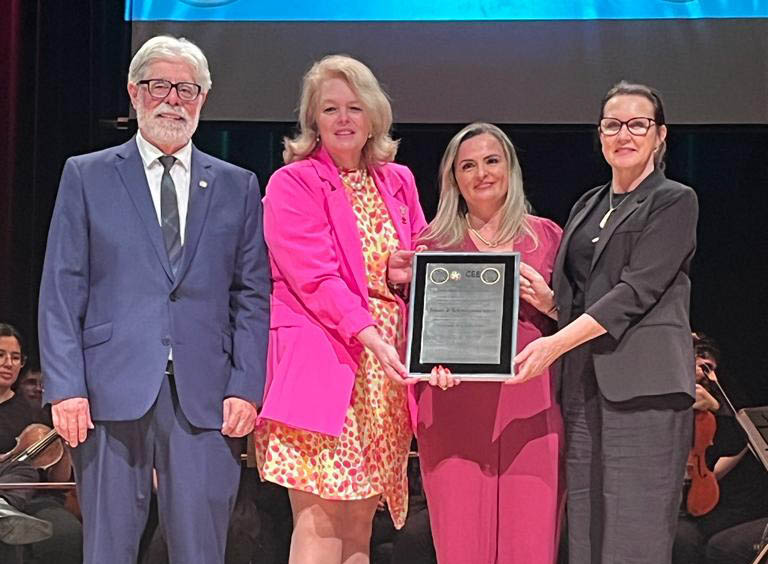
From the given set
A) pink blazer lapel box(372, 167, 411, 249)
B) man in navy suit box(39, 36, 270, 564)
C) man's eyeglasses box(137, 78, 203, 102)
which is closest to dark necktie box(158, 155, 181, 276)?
man in navy suit box(39, 36, 270, 564)

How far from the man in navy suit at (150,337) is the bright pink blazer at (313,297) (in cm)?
12

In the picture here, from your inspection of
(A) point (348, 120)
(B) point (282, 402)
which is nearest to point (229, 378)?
(B) point (282, 402)

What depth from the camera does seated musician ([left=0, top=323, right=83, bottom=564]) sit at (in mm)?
4379

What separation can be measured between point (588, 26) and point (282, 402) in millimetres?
2247

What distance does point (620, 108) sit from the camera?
2.91 m

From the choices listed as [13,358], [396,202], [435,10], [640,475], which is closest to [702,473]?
[640,475]

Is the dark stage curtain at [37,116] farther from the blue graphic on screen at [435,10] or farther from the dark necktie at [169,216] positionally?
the dark necktie at [169,216]

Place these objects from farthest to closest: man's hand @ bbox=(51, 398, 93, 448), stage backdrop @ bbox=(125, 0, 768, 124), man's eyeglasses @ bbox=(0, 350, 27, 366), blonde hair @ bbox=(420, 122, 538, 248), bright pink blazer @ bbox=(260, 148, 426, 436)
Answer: man's eyeglasses @ bbox=(0, 350, 27, 366) < stage backdrop @ bbox=(125, 0, 768, 124) < blonde hair @ bbox=(420, 122, 538, 248) < bright pink blazer @ bbox=(260, 148, 426, 436) < man's hand @ bbox=(51, 398, 93, 448)

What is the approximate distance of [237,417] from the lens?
111 inches

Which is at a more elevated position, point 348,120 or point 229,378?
point 348,120

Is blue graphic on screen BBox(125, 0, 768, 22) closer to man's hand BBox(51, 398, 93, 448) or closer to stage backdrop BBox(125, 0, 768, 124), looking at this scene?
stage backdrop BBox(125, 0, 768, 124)

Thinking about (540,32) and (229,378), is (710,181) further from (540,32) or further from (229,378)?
(229,378)

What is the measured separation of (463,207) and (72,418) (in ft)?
3.88

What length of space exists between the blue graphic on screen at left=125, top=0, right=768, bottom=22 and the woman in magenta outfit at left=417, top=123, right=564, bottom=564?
1583 millimetres
